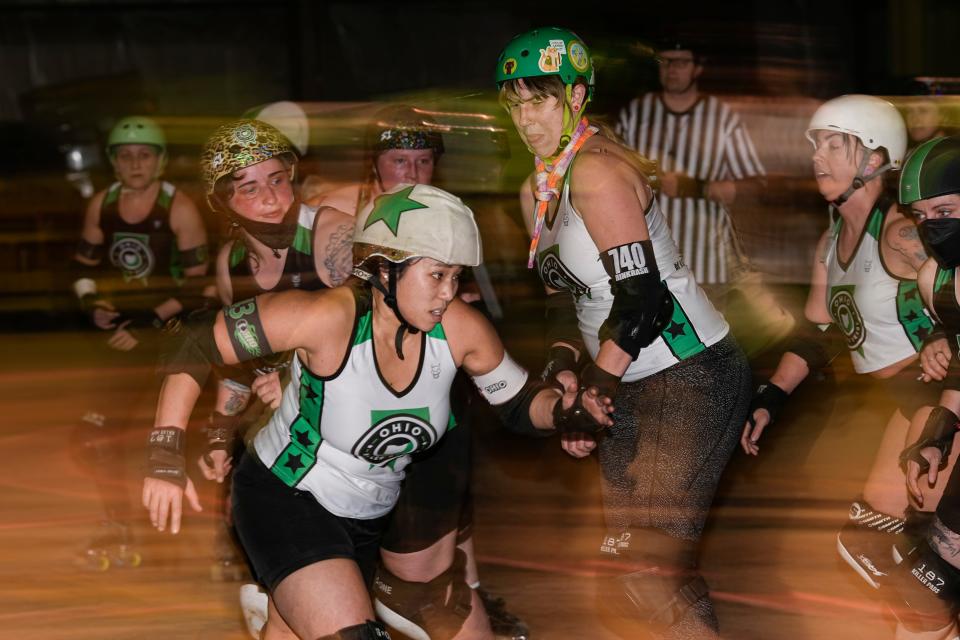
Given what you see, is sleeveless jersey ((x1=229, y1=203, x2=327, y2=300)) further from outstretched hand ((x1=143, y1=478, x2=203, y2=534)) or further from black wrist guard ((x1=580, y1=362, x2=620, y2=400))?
black wrist guard ((x1=580, y1=362, x2=620, y2=400))

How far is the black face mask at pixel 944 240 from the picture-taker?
3131 millimetres

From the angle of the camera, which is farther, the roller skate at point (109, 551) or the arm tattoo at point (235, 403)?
the roller skate at point (109, 551)

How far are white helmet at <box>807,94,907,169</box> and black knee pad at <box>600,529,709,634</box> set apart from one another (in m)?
1.47

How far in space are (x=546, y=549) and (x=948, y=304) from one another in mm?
2290

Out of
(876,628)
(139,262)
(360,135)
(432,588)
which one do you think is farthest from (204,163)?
(360,135)

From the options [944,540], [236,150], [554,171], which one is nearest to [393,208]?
[554,171]

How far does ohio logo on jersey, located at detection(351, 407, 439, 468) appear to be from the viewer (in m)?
2.91

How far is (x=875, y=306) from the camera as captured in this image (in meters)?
3.59

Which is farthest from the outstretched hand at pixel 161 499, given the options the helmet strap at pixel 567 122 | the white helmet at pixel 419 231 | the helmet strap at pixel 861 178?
the helmet strap at pixel 861 178

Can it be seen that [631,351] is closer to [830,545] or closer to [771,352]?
[830,545]

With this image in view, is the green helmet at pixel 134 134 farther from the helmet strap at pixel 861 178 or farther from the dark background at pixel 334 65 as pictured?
the helmet strap at pixel 861 178

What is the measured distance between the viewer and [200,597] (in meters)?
4.56

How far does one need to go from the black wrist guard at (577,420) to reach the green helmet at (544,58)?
0.86 meters

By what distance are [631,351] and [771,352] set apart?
11.6ft
